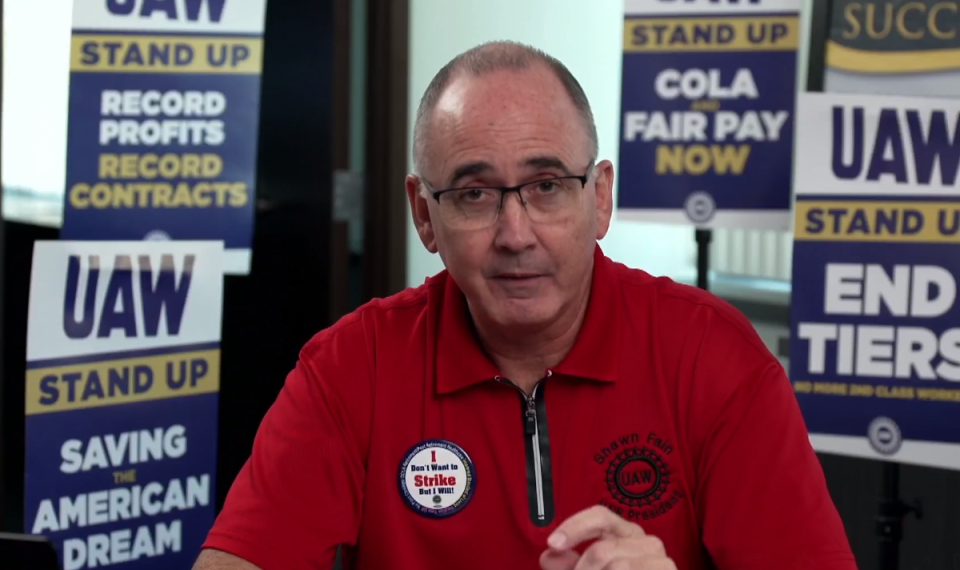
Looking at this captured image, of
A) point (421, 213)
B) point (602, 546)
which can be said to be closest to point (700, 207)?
point (421, 213)

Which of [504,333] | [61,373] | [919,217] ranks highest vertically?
[919,217]

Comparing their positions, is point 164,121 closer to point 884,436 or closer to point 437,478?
point 437,478

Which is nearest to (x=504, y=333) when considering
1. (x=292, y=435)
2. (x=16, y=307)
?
(x=292, y=435)

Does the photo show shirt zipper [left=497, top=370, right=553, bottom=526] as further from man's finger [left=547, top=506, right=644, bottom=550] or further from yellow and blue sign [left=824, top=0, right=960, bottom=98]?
yellow and blue sign [left=824, top=0, right=960, bottom=98]

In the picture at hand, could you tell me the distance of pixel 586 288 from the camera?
145 cm

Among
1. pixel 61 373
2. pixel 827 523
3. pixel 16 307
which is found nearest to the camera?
pixel 827 523

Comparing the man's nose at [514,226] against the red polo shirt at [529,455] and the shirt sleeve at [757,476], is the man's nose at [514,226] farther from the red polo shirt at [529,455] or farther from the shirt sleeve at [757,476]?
the shirt sleeve at [757,476]

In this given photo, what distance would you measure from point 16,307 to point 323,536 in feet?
6.15

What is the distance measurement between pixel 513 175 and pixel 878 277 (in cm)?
142

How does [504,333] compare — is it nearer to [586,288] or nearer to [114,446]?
[586,288]

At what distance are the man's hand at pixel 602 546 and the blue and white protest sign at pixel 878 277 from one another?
1.47 meters

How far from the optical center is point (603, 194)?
4.83 ft

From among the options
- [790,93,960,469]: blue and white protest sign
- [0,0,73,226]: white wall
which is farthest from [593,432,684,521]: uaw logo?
[0,0,73,226]: white wall

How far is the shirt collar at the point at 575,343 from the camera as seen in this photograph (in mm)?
1359
